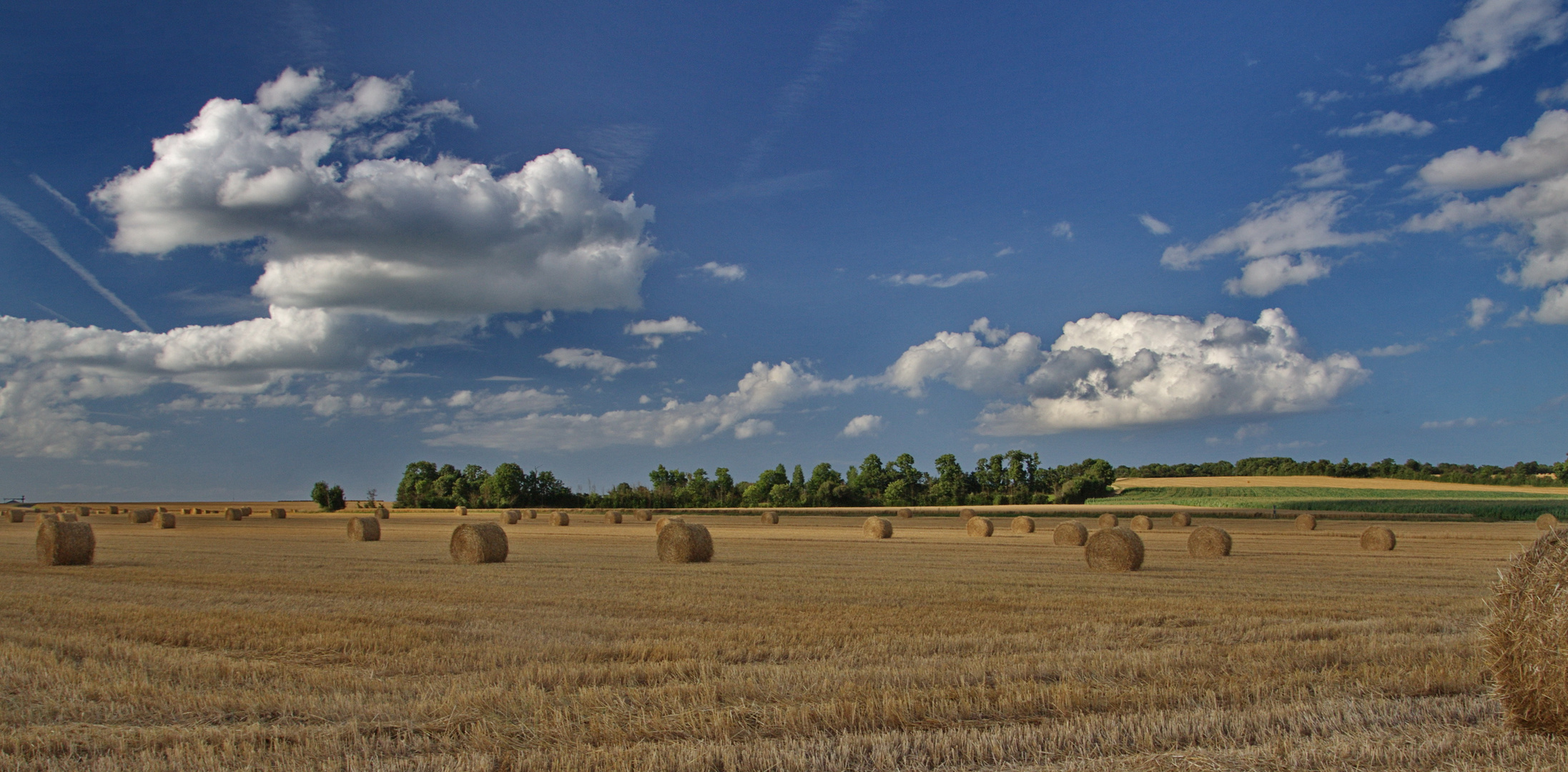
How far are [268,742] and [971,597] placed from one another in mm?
10292

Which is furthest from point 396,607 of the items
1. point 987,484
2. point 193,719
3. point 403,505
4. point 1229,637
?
point 403,505

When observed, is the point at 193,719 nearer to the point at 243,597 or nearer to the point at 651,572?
the point at 243,597

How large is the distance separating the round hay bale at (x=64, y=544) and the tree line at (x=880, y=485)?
7839cm

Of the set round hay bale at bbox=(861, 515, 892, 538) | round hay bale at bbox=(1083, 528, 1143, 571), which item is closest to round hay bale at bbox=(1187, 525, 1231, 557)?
round hay bale at bbox=(1083, 528, 1143, 571)

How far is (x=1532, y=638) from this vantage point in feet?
21.5

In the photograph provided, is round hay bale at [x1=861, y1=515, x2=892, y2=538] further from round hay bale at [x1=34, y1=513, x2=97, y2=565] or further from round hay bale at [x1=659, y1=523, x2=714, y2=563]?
round hay bale at [x1=34, y1=513, x2=97, y2=565]

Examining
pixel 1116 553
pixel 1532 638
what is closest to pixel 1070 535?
pixel 1116 553

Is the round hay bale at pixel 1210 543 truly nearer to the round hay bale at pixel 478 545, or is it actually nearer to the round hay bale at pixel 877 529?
the round hay bale at pixel 877 529

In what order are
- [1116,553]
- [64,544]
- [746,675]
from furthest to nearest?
[64,544] → [1116,553] → [746,675]

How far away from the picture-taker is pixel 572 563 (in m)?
22.0

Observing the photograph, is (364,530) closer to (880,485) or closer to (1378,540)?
(1378,540)

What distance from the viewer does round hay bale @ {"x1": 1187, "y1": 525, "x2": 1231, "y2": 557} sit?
2530cm

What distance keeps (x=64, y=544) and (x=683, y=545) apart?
14.4 metres

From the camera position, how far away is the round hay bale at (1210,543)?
25.3m
